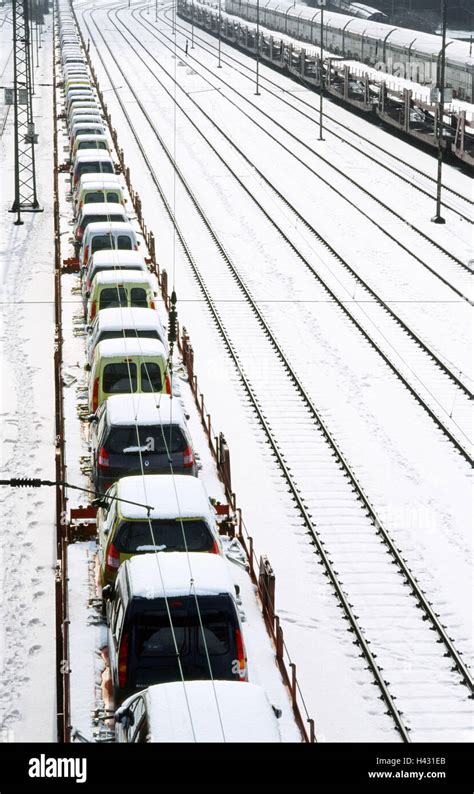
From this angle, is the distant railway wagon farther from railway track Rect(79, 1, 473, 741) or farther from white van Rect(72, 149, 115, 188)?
railway track Rect(79, 1, 473, 741)

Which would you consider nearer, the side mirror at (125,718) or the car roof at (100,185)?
the side mirror at (125,718)

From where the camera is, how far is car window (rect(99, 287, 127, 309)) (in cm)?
2544

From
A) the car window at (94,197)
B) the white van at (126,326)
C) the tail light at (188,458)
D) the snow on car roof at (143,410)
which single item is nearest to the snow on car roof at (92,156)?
the car window at (94,197)

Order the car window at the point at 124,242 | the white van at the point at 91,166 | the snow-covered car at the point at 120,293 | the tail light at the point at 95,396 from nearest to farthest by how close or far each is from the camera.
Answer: the tail light at the point at 95,396 < the snow-covered car at the point at 120,293 < the car window at the point at 124,242 < the white van at the point at 91,166

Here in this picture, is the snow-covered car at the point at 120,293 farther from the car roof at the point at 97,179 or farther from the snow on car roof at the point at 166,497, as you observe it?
the car roof at the point at 97,179

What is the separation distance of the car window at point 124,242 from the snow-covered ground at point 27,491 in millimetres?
2236

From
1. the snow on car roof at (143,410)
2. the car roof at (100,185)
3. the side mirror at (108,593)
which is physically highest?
the snow on car roof at (143,410)

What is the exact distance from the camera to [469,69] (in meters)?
59.6

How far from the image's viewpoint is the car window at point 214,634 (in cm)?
1267

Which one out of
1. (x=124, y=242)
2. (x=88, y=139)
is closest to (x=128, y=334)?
(x=124, y=242)

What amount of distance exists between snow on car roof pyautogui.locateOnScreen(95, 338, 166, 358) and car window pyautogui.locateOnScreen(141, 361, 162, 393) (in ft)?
0.60

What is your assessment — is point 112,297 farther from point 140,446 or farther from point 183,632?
point 183,632
